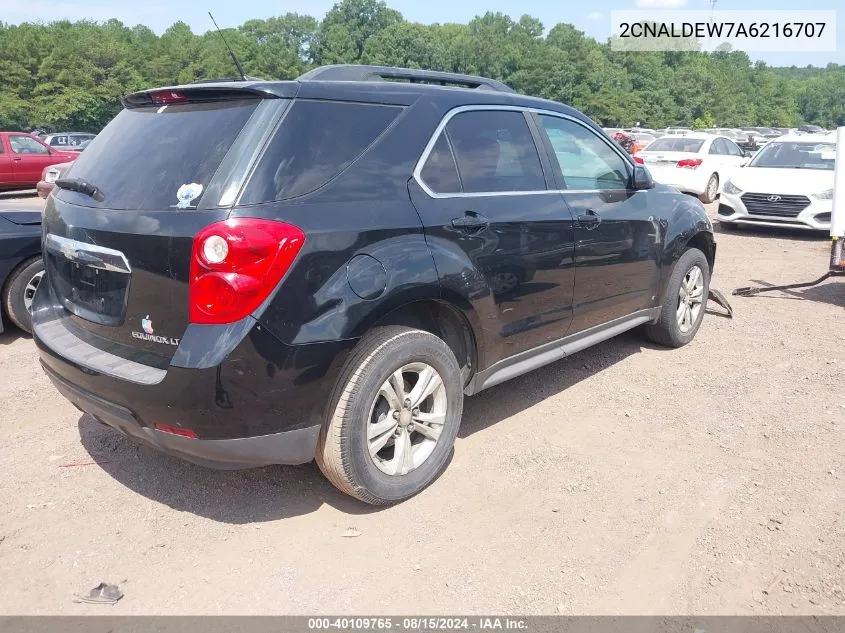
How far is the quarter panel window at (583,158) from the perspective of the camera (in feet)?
13.5

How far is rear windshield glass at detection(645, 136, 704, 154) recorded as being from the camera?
50.9 feet

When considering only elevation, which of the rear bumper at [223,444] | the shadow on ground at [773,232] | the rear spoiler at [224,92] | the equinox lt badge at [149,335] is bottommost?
the shadow on ground at [773,232]

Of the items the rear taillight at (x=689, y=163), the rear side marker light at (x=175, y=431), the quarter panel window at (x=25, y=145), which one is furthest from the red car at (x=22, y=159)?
Answer: the rear side marker light at (x=175, y=431)

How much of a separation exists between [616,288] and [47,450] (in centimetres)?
340

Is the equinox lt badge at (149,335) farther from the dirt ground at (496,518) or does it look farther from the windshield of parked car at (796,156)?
the windshield of parked car at (796,156)

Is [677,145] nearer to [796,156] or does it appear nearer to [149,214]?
[796,156]

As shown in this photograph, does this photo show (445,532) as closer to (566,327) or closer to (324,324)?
(324,324)

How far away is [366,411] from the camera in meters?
2.95

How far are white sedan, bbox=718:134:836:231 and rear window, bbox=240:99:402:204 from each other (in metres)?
9.67

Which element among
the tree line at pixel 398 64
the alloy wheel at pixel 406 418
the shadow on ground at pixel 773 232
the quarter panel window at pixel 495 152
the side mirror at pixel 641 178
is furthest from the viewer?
the tree line at pixel 398 64

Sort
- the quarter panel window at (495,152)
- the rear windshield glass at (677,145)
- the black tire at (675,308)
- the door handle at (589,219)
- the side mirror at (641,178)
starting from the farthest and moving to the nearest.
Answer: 1. the rear windshield glass at (677,145)
2. the black tire at (675,308)
3. the side mirror at (641,178)
4. the door handle at (589,219)
5. the quarter panel window at (495,152)

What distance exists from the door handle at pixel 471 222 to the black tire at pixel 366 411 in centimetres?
53

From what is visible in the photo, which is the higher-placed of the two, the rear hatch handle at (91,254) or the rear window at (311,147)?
the rear window at (311,147)

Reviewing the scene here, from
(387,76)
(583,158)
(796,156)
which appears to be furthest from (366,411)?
(796,156)
